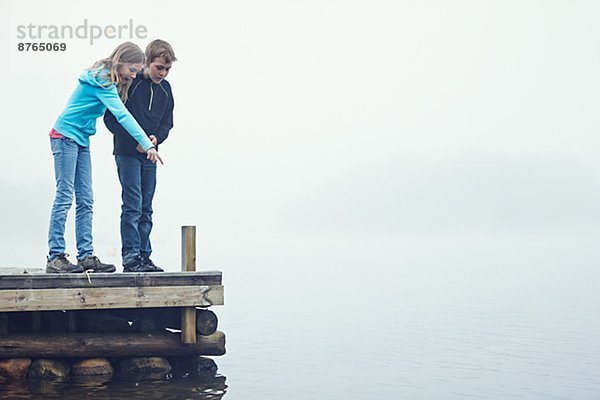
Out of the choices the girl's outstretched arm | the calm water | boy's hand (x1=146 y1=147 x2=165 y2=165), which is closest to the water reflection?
A: the calm water

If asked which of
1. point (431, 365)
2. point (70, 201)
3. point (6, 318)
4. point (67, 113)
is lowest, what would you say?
point (431, 365)

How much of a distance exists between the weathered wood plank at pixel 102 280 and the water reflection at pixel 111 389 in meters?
1.20

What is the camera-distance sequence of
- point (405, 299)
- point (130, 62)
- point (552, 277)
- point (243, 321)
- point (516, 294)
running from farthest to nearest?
point (552, 277)
point (516, 294)
point (405, 299)
point (243, 321)
point (130, 62)

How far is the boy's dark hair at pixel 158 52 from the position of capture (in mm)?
10461

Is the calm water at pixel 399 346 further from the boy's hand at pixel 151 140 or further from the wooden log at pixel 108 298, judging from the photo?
the boy's hand at pixel 151 140

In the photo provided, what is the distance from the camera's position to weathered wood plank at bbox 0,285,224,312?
10.3 meters

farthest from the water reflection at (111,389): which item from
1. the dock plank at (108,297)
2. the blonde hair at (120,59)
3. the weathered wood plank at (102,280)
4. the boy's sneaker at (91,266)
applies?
the blonde hair at (120,59)

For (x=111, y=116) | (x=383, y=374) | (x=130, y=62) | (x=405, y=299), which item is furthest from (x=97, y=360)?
(x=405, y=299)

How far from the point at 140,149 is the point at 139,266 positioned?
1.48 metres

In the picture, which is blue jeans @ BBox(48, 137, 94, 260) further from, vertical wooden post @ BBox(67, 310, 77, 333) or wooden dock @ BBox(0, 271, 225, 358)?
vertical wooden post @ BBox(67, 310, 77, 333)

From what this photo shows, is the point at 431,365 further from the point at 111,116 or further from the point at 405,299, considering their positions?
the point at 405,299

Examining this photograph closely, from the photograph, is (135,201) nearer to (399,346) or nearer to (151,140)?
(151,140)

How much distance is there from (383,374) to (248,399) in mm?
3171

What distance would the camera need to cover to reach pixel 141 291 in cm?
1061
